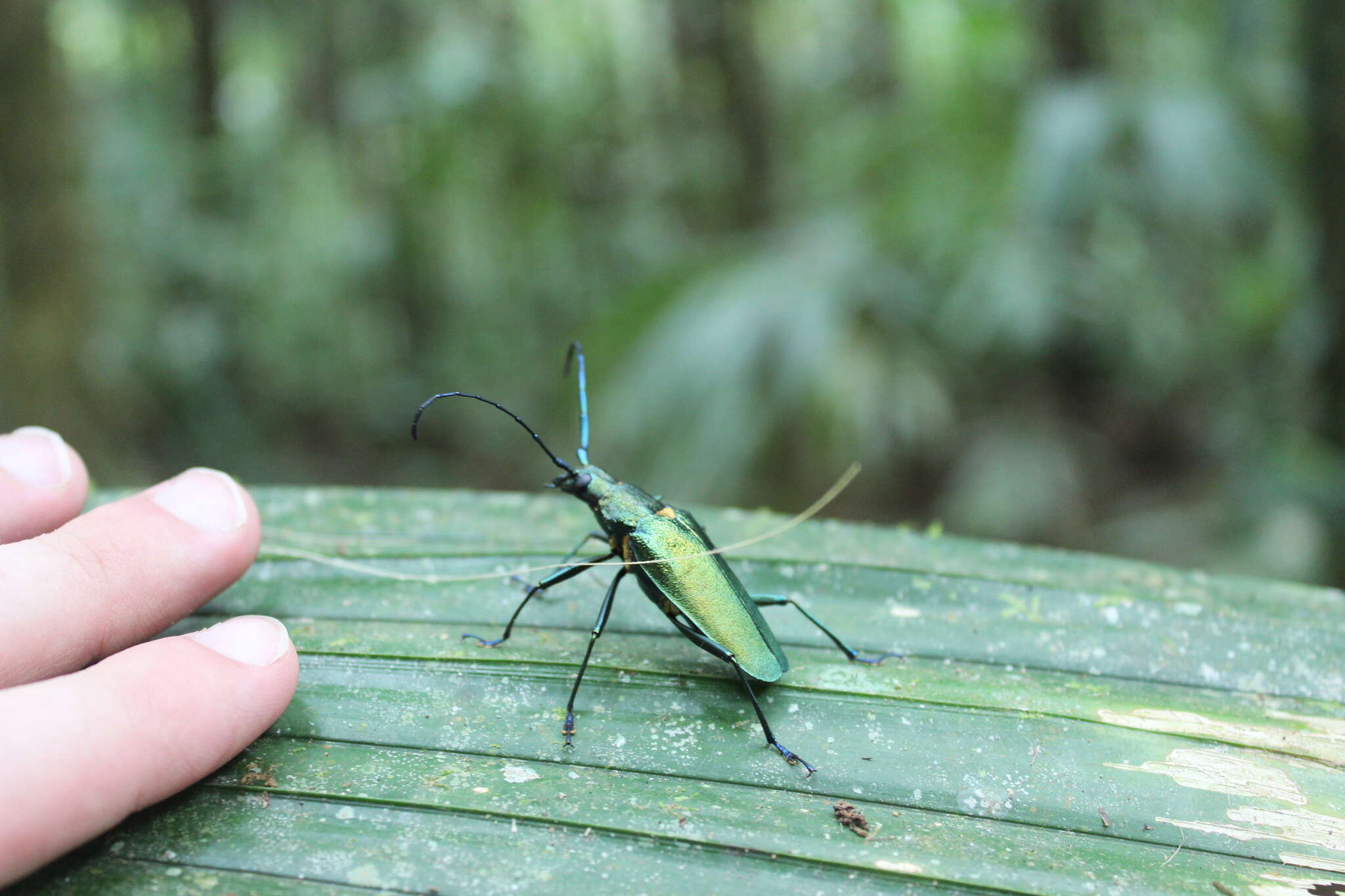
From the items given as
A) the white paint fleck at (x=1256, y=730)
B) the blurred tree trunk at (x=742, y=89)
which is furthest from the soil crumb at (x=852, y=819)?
the blurred tree trunk at (x=742, y=89)

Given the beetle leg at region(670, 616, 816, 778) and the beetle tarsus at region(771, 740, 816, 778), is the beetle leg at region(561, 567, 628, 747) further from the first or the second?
the beetle tarsus at region(771, 740, 816, 778)

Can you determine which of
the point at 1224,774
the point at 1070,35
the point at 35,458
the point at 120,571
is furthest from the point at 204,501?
the point at 1070,35

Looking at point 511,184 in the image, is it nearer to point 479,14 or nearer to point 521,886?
point 479,14

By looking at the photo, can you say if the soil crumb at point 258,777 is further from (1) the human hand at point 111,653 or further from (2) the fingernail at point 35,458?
(2) the fingernail at point 35,458

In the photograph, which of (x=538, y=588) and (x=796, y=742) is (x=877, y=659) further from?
(x=538, y=588)

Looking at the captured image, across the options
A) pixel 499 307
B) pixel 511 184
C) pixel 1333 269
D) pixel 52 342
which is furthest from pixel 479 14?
pixel 1333 269

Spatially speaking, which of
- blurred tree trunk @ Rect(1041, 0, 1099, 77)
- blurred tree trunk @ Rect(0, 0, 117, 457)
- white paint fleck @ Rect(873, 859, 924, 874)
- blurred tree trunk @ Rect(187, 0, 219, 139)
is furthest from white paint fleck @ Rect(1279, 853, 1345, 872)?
blurred tree trunk @ Rect(187, 0, 219, 139)
